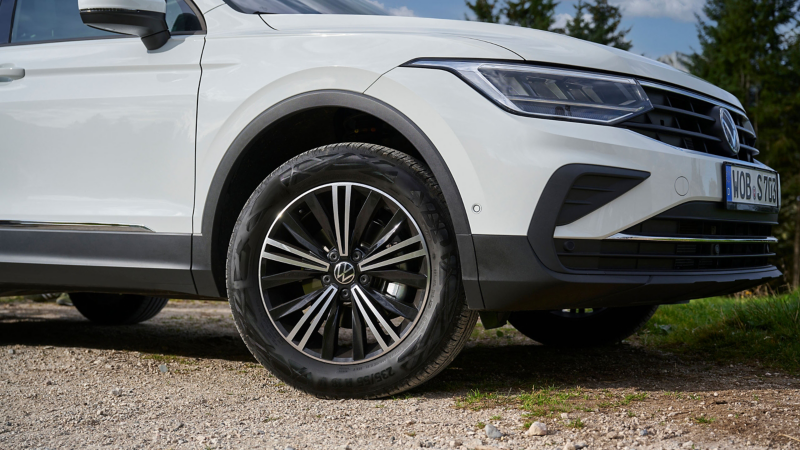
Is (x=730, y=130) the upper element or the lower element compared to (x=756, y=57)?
lower

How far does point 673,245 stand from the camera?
2.46 metres

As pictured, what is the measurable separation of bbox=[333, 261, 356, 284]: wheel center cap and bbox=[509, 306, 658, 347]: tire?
1.47 m

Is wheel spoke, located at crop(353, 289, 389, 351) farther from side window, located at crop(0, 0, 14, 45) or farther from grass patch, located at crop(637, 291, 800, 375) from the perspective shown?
side window, located at crop(0, 0, 14, 45)

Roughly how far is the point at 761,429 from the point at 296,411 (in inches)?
58.8

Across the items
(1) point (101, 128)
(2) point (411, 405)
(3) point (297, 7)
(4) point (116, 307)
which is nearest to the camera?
(2) point (411, 405)

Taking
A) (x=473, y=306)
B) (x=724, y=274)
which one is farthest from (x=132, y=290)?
(x=724, y=274)

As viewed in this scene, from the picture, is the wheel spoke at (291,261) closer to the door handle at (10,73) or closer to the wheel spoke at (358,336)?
the wheel spoke at (358,336)

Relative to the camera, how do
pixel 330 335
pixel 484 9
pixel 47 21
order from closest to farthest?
pixel 330 335 → pixel 47 21 → pixel 484 9

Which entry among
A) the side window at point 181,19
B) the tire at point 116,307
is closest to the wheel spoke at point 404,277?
the side window at point 181,19

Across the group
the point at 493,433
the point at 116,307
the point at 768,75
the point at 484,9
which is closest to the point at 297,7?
Result: the point at 493,433

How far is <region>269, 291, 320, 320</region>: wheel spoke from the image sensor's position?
104 inches

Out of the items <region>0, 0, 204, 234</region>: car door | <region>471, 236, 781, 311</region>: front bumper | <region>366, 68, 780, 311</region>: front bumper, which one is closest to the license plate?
<region>366, 68, 780, 311</region>: front bumper

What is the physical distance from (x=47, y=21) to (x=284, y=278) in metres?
1.81

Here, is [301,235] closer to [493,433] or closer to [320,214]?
[320,214]
